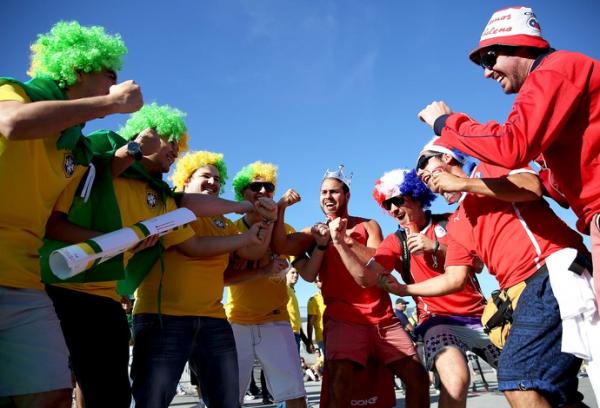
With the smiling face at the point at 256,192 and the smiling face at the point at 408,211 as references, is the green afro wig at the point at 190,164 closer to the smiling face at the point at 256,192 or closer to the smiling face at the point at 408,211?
the smiling face at the point at 256,192

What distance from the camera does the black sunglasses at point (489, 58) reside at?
116 inches

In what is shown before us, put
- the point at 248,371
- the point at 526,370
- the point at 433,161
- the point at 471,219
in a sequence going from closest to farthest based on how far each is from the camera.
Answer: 1. the point at 526,370
2. the point at 471,219
3. the point at 433,161
4. the point at 248,371

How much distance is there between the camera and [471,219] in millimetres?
3418

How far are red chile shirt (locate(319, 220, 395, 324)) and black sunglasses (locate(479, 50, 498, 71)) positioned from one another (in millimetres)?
2355

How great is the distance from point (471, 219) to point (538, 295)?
0.76 meters

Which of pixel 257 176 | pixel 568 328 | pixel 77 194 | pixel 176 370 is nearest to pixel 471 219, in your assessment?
pixel 568 328

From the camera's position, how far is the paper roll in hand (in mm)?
2395

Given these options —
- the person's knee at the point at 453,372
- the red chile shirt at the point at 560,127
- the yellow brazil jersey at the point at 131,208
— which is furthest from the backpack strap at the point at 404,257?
the red chile shirt at the point at 560,127

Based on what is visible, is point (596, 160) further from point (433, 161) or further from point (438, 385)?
point (438, 385)

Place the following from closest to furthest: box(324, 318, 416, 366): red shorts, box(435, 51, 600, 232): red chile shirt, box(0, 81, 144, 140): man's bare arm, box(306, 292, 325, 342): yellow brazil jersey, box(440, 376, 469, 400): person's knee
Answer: box(0, 81, 144, 140): man's bare arm
box(435, 51, 600, 232): red chile shirt
box(440, 376, 469, 400): person's knee
box(324, 318, 416, 366): red shorts
box(306, 292, 325, 342): yellow brazil jersey

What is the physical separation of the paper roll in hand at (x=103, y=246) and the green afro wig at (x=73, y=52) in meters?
0.97

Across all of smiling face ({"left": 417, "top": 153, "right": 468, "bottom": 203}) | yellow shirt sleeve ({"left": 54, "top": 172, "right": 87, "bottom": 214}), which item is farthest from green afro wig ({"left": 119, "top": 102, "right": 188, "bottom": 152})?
smiling face ({"left": 417, "top": 153, "right": 468, "bottom": 203})

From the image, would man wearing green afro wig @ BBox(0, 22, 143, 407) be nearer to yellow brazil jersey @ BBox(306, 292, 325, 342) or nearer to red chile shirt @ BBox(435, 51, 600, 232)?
red chile shirt @ BBox(435, 51, 600, 232)

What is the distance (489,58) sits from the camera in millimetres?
2949
